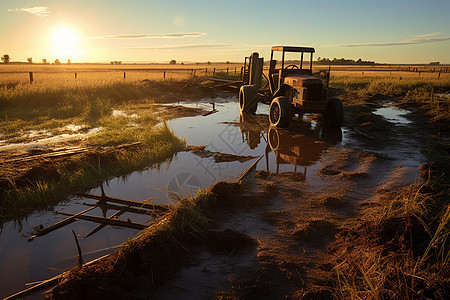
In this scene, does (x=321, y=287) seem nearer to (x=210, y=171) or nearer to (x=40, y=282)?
(x=40, y=282)

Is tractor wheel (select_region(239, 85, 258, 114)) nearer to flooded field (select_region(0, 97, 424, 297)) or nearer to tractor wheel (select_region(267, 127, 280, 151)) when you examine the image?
flooded field (select_region(0, 97, 424, 297))

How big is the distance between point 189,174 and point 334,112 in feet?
20.6

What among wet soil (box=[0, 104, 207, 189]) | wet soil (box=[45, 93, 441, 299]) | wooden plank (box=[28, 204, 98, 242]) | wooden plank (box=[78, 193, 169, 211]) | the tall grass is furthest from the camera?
wet soil (box=[0, 104, 207, 189])

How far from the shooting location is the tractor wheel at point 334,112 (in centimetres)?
944

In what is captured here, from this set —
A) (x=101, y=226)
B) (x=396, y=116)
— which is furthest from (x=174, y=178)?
(x=396, y=116)

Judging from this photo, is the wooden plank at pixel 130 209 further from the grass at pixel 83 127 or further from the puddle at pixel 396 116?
the puddle at pixel 396 116

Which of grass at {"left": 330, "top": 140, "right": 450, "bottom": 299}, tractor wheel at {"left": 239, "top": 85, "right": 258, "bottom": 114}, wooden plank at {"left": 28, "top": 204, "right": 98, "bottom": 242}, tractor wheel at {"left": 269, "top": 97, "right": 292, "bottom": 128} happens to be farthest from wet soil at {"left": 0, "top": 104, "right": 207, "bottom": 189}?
tractor wheel at {"left": 239, "top": 85, "right": 258, "bottom": 114}

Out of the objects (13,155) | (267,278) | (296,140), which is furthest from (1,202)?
(296,140)

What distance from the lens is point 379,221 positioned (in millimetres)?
3098

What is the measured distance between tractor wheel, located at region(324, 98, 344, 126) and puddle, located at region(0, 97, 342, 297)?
383 mm

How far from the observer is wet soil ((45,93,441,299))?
2.48m

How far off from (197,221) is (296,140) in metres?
5.54

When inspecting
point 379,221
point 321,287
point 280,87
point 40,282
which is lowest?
point 40,282

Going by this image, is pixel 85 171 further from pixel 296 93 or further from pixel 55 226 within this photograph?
pixel 296 93
